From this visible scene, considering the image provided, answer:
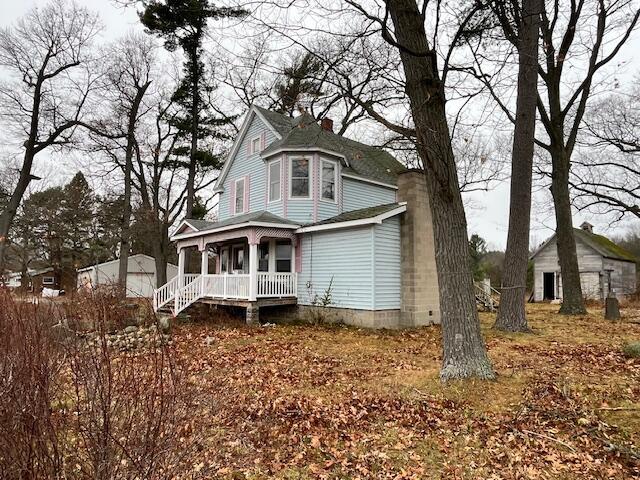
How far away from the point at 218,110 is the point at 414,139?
2065 cm

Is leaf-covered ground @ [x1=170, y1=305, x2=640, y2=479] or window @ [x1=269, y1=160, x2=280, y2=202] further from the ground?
window @ [x1=269, y1=160, x2=280, y2=202]

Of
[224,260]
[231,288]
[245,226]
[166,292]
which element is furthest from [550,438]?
[224,260]

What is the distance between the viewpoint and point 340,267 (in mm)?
13328

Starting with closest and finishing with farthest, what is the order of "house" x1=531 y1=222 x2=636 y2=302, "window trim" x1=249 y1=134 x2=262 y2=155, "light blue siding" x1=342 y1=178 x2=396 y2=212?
"light blue siding" x1=342 y1=178 x2=396 y2=212
"window trim" x1=249 y1=134 x2=262 y2=155
"house" x1=531 y1=222 x2=636 y2=302

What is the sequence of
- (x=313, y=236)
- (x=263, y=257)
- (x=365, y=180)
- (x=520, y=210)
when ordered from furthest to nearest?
(x=365, y=180) < (x=263, y=257) < (x=313, y=236) < (x=520, y=210)

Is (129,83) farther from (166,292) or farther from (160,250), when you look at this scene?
(166,292)

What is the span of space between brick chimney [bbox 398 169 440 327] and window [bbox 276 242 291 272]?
4.65 meters

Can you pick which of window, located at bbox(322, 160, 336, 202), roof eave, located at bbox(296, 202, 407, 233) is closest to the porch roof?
roof eave, located at bbox(296, 202, 407, 233)

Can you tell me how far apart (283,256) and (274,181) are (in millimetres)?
3082

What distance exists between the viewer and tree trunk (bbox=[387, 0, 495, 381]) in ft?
19.0

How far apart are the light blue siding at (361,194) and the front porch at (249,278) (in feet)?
10.6

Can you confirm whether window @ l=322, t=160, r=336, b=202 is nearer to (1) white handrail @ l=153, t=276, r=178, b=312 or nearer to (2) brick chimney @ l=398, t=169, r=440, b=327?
(2) brick chimney @ l=398, t=169, r=440, b=327

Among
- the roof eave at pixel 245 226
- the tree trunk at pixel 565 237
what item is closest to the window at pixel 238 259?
the roof eave at pixel 245 226

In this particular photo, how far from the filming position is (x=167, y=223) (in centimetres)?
2505
